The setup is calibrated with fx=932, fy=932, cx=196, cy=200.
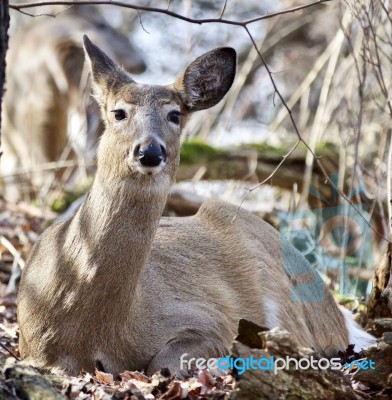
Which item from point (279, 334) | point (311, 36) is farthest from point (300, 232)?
point (311, 36)

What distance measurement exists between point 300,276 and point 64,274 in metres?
2.05

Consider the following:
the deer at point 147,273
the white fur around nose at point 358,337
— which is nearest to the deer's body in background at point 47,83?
the deer at point 147,273

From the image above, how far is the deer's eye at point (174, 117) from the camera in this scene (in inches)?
230

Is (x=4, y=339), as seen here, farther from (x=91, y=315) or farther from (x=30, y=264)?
(x=91, y=315)

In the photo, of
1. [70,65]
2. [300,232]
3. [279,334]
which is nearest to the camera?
[279,334]

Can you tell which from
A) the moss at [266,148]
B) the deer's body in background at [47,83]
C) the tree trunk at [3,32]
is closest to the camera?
the tree trunk at [3,32]

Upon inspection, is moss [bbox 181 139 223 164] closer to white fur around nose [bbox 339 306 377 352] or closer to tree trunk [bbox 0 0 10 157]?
white fur around nose [bbox 339 306 377 352]

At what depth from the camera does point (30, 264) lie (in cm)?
595

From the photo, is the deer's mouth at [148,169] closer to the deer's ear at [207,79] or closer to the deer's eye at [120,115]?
the deer's eye at [120,115]

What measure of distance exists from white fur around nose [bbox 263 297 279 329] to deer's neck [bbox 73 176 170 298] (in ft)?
4.09

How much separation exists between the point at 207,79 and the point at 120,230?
1.33m

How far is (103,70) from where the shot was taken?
6.10 m

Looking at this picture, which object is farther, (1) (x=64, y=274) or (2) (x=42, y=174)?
(2) (x=42, y=174)

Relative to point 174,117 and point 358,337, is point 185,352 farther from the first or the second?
point 358,337
